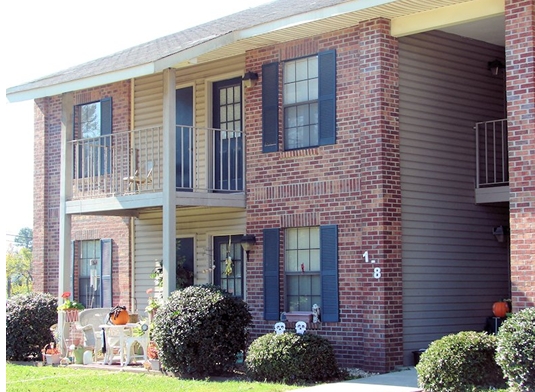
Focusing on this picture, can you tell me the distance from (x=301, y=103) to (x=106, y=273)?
6747 mm

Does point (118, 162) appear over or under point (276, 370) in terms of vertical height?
over

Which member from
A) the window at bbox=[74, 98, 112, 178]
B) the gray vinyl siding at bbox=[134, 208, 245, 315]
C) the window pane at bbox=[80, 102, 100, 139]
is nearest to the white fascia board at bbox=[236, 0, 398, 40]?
the gray vinyl siding at bbox=[134, 208, 245, 315]

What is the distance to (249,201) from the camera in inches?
679

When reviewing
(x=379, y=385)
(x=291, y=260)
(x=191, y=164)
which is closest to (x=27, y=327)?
(x=191, y=164)

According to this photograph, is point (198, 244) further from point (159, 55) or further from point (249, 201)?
point (159, 55)

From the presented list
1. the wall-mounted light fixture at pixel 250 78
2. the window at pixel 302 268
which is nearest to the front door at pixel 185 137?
the wall-mounted light fixture at pixel 250 78

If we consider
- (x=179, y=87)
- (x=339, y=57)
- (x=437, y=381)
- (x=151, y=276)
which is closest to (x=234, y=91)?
(x=179, y=87)

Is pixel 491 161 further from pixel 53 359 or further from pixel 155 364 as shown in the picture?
pixel 53 359

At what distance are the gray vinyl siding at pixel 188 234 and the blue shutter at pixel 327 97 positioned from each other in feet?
8.20

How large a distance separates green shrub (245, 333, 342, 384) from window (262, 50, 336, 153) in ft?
11.7

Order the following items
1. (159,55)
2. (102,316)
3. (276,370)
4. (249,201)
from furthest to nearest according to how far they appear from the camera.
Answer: (102,316)
(249,201)
(159,55)
(276,370)

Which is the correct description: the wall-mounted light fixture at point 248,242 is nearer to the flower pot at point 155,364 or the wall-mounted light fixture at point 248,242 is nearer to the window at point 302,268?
the window at point 302,268

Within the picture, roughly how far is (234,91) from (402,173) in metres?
4.21

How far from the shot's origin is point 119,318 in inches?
687
